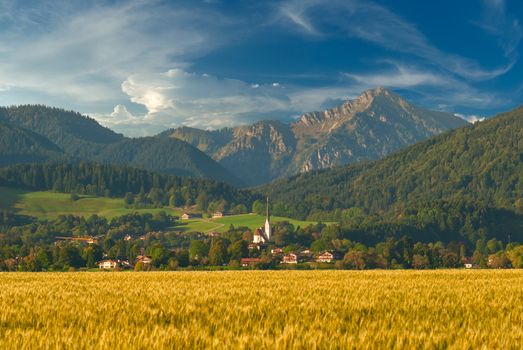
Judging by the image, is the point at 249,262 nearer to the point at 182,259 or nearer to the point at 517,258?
the point at 182,259

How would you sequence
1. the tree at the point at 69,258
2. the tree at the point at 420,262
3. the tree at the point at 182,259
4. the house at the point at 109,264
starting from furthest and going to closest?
the tree at the point at 420,262 < the house at the point at 109,264 < the tree at the point at 182,259 < the tree at the point at 69,258

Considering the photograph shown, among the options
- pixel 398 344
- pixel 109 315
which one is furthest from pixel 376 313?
pixel 109 315

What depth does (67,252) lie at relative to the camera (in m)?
151

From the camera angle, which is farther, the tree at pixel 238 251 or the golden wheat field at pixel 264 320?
the tree at pixel 238 251

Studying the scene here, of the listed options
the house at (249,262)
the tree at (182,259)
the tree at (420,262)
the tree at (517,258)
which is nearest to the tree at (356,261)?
the tree at (420,262)

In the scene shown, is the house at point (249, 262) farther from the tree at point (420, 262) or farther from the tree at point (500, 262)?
the tree at point (500, 262)

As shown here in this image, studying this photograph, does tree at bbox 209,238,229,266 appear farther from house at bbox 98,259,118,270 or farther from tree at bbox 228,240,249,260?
house at bbox 98,259,118,270

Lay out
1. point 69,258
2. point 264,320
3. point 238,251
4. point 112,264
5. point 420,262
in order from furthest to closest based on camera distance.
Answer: point 238,251 → point 112,264 → point 420,262 → point 69,258 → point 264,320

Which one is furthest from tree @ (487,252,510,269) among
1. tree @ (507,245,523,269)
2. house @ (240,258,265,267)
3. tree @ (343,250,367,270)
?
house @ (240,258,265,267)

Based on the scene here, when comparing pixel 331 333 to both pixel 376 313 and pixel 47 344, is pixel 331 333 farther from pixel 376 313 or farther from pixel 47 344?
pixel 47 344

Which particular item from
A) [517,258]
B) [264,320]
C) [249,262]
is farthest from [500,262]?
[264,320]

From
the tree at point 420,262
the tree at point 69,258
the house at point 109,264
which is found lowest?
the house at point 109,264

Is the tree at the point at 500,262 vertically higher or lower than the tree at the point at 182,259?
lower

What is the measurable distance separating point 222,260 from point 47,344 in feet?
516
